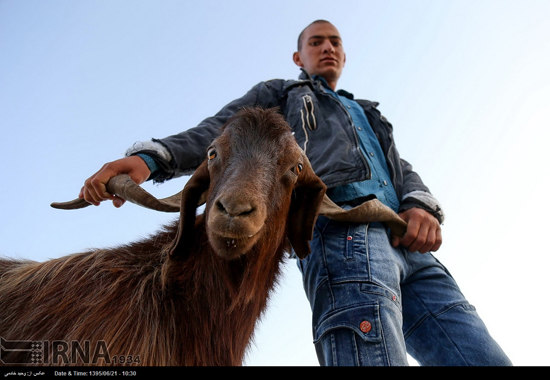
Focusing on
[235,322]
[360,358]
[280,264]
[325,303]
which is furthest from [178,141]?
[360,358]

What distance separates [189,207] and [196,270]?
0.44 metres

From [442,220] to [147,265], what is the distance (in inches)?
91.3

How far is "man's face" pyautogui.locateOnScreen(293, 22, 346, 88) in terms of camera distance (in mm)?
4473

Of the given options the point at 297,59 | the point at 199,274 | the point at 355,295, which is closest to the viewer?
the point at 355,295

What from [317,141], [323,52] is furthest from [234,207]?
[323,52]

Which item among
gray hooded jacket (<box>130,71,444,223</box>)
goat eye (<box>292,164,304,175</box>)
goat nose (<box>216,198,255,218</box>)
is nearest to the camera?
goat nose (<box>216,198,255,218</box>)

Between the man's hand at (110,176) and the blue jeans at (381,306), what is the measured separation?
1346 mm

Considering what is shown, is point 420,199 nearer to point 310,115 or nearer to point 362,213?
point 362,213

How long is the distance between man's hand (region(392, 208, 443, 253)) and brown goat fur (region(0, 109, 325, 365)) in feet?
2.45

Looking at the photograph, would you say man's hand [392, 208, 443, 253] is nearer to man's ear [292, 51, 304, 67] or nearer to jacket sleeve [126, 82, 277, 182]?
jacket sleeve [126, 82, 277, 182]

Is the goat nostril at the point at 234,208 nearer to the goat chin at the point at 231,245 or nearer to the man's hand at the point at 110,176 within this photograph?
the goat chin at the point at 231,245

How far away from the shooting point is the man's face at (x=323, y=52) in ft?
14.7

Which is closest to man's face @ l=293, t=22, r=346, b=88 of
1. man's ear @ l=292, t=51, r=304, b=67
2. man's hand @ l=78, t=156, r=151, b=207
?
man's ear @ l=292, t=51, r=304, b=67

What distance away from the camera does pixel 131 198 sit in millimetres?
2998
